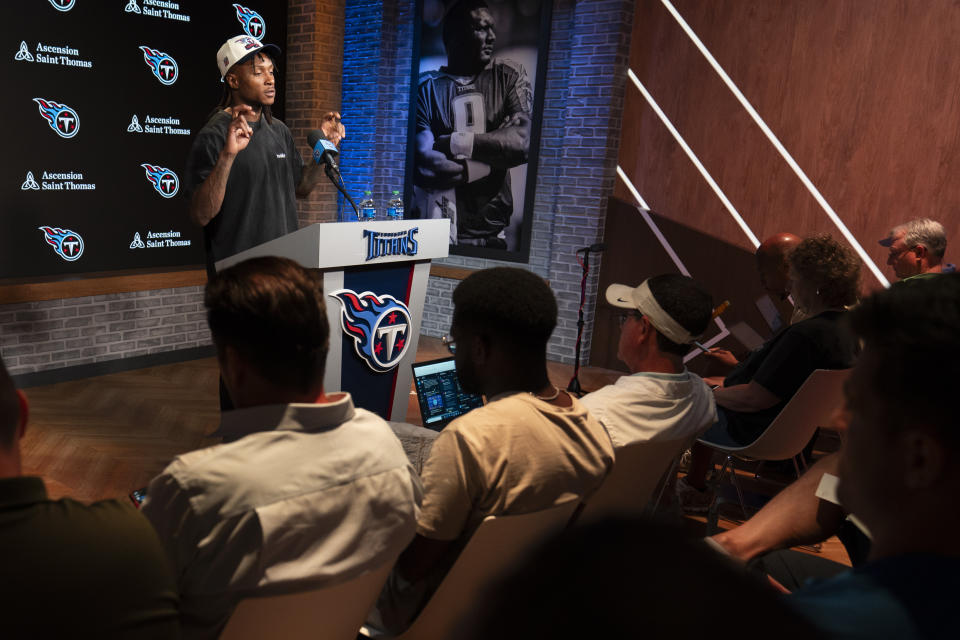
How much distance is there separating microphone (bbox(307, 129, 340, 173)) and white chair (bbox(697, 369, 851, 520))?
2.24m

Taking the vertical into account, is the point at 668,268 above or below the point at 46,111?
below

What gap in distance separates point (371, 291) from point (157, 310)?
2.97m

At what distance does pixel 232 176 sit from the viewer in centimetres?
348

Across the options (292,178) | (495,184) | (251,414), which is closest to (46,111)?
(292,178)

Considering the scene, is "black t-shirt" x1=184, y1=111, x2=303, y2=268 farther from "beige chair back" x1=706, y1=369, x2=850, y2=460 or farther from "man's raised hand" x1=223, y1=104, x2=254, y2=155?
"beige chair back" x1=706, y1=369, x2=850, y2=460

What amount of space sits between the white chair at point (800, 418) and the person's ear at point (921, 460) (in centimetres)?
227

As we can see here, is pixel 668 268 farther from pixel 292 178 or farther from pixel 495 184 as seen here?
pixel 292 178

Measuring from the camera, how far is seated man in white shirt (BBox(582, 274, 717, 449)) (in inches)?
82.0

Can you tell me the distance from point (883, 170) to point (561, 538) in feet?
18.0

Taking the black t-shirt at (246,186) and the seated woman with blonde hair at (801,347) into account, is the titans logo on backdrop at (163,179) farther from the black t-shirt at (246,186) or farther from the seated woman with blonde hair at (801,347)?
the seated woman with blonde hair at (801,347)

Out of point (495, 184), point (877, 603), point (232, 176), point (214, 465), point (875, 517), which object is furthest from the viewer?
point (495, 184)

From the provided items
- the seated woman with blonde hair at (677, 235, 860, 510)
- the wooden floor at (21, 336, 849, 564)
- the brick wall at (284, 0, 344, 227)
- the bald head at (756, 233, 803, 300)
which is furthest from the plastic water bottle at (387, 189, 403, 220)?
the brick wall at (284, 0, 344, 227)

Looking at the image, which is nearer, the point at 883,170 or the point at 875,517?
the point at 875,517

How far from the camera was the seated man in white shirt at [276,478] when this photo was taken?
1171 millimetres
